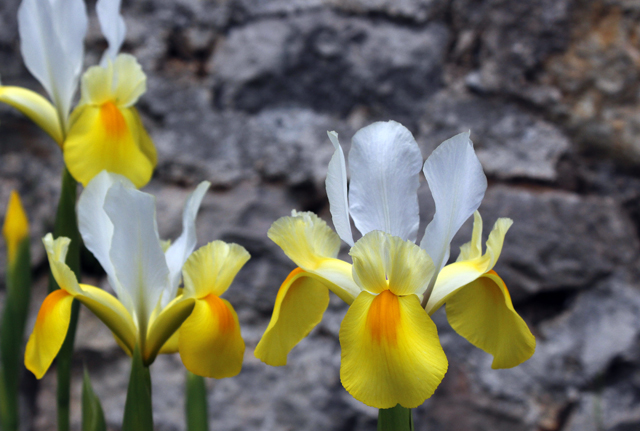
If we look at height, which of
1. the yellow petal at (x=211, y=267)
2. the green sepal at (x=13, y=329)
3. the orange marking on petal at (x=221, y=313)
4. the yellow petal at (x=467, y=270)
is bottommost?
the green sepal at (x=13, y=329)

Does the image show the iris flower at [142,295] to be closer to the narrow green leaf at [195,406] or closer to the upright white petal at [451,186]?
the narrow green leaf at [195,406]

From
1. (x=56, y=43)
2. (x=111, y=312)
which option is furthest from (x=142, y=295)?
(x=56, y=43)

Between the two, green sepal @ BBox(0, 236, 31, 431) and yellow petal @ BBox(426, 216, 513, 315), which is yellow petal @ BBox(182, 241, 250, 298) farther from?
green sepal @ BBox(0, 236, 31, 431)

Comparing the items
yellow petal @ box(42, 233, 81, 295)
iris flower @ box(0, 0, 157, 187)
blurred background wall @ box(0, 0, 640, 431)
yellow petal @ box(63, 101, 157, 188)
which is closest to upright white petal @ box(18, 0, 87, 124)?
iris flower @ box(0, 0, 157, 187)

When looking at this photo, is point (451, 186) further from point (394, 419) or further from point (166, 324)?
point (166, 324)

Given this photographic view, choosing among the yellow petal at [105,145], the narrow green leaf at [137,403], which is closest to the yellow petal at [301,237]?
the narrow green leaf at [137,403]

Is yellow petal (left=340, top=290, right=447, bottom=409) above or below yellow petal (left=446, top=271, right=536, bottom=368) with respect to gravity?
above
